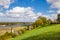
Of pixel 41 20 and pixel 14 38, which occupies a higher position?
pixel 41 20

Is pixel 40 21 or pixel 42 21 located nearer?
pixel 40 21

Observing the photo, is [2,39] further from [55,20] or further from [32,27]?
[55,20]

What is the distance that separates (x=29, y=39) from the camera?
223 inches

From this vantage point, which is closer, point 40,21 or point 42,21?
point 40,21

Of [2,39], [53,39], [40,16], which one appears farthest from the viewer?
[40,16]

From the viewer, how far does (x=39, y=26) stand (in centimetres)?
780

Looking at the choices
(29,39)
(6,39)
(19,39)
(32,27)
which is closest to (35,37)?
(29,39)

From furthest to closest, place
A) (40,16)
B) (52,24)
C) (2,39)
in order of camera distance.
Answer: (52,24) → (40,16) → (2,39)

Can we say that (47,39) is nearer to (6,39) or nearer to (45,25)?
(6,39)

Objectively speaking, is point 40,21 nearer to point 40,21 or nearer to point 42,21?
point 40,21

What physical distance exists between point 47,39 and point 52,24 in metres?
2.79

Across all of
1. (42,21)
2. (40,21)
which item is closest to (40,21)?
(40,21)

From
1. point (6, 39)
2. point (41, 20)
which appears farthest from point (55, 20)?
point (6, 39)

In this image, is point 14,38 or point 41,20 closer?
point 14,38
